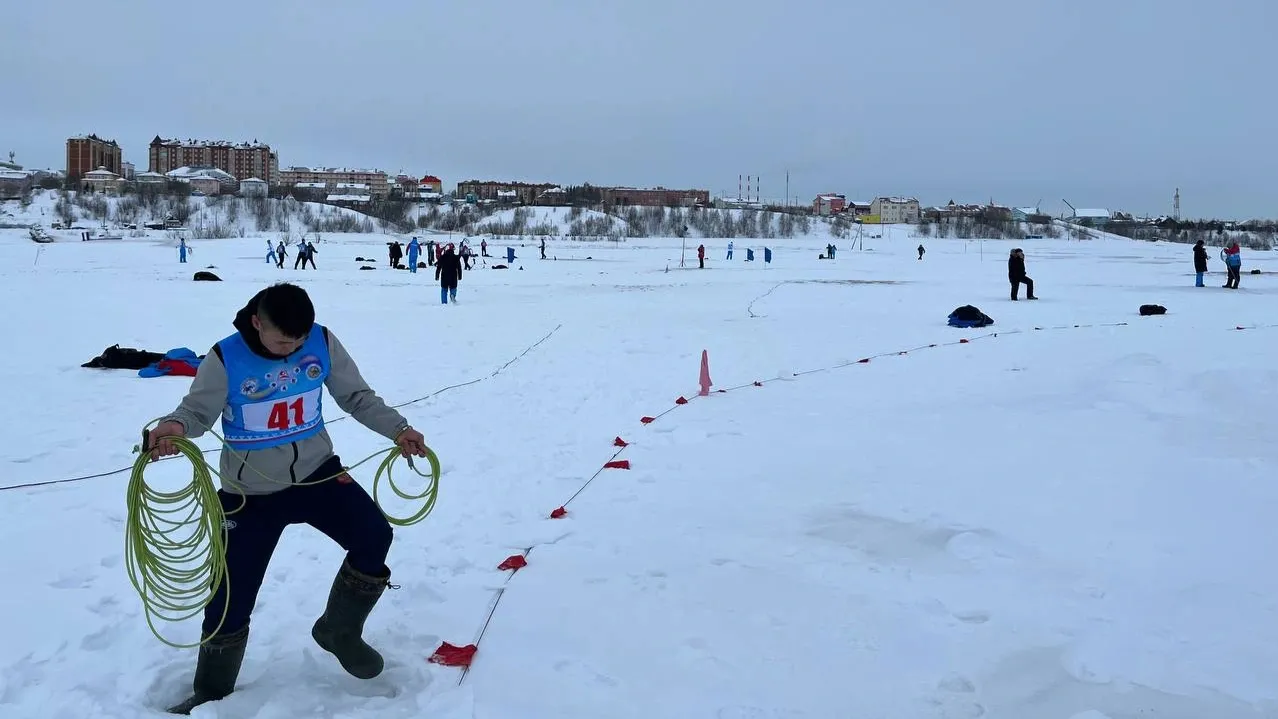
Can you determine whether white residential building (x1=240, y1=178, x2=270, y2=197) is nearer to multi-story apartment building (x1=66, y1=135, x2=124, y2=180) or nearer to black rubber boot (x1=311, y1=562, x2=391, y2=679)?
multi-story apartment building (x1=66, y1=135, x2=124, y2=180)

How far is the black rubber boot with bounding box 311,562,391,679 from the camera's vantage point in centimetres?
359

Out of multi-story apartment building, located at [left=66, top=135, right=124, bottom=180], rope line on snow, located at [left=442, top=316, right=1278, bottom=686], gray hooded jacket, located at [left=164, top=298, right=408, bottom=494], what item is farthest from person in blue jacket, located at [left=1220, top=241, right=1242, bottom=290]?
multi-story apartment building, located at [left=66, top=135, right=124, bottom=180]

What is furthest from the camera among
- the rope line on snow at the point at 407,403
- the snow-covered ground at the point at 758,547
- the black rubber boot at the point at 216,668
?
the rope line on snow at the point at 407,403

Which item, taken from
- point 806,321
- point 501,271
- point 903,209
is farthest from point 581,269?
point 903,209

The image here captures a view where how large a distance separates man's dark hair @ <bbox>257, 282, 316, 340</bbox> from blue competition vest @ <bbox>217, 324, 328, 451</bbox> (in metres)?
0.17

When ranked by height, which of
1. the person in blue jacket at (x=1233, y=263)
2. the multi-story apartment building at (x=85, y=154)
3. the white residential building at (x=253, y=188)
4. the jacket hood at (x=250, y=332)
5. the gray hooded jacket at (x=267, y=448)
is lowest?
the gray hooded jacket at (x=267, y=448)

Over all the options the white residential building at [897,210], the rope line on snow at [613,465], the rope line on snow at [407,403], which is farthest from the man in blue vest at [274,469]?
the white residential building at [897,210]

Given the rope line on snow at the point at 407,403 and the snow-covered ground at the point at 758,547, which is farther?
the rope line on snow at the point at 407,403

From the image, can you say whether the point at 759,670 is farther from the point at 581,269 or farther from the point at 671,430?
the point at 581,269

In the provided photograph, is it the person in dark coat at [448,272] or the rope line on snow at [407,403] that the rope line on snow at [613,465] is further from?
the person in dark coat at [448,272]

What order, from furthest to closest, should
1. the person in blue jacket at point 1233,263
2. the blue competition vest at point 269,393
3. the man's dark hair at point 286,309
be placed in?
1. the person in blue jacket at point 1233,263
2. the blue competition vest at point 269,393
3. the man's dark hair at point 286,309

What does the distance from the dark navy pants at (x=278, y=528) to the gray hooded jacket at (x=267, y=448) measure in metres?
0.06

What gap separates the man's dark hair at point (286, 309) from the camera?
10.6ft

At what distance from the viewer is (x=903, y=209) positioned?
195625 mm
